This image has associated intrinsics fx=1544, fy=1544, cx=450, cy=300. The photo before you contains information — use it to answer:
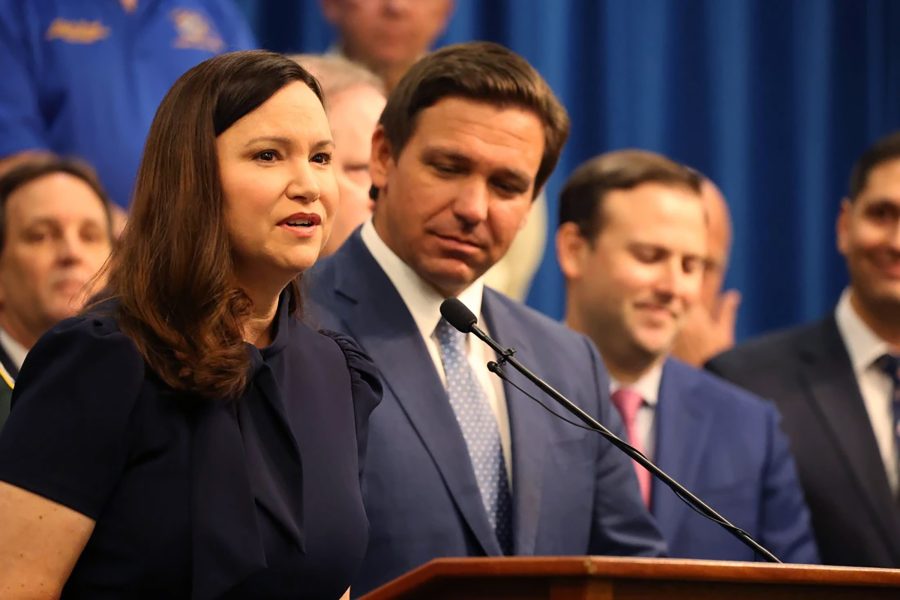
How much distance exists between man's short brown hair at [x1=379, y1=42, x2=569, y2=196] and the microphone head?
2.28 ft

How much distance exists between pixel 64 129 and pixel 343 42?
101 cm

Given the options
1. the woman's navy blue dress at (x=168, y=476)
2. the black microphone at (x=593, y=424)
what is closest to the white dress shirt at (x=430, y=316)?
the black microphone at (x=593, y=424)

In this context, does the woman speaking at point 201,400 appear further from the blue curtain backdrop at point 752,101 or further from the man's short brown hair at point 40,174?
the blue curtain backdrop at point 752,101

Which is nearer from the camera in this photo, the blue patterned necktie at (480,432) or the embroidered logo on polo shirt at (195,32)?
the blue patterned necktie at (480,432)

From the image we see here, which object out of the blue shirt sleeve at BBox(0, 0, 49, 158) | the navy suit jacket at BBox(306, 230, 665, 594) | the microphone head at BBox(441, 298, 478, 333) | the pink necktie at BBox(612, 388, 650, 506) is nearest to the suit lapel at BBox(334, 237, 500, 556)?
the navy suit jacket at BBox(306, 230, 665, 594)

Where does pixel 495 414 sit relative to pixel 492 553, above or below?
A: above

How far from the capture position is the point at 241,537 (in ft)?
6.21

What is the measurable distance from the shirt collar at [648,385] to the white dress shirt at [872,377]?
2.10 feet

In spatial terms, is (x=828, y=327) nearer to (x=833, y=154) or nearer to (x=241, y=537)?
(x=833, y=154)

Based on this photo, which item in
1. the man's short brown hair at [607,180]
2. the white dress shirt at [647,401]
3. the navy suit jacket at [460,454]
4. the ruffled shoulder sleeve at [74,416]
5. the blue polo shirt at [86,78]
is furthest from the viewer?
the man's short brown hair at [607,180]

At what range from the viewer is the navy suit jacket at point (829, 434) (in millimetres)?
3854

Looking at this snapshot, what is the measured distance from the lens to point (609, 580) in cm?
171

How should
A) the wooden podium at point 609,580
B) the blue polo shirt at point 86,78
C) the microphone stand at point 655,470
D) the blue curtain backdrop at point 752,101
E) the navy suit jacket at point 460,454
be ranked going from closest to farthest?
the wooden podium at point 609,580
the microphone stand at point 655,470
the navy suit jacket at point 460,454
the blue polo shirt at point 86,78
the blue curtain backdrop at point 752,101

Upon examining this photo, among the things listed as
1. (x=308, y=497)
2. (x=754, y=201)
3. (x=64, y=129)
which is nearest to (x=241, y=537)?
(x=308, y=497)
